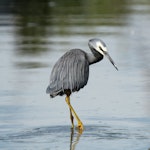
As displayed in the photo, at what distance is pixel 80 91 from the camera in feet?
39.4

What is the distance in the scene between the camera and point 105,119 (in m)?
9.99

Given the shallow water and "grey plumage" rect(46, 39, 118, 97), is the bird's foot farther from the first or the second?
"grey plumage" rect(46, 39, 118, 97)

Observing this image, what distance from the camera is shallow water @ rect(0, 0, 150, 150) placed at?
29.6ft

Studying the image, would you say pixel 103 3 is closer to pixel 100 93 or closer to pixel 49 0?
pixel 49 0

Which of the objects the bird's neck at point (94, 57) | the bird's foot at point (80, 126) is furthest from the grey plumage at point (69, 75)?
the bird's foot at point (80, 126)

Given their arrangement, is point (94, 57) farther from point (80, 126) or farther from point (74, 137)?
point (74, 137)

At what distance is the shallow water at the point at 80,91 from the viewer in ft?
29.6

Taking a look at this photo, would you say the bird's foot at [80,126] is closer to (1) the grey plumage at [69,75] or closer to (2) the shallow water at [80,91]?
(2) the shallow water at [80,91]

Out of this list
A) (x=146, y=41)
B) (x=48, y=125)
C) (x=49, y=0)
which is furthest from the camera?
(x=49, y=0)

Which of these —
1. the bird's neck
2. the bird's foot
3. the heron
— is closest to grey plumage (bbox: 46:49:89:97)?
the heron

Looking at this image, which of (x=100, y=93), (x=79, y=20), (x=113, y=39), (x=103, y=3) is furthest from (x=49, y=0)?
(x=100, y=93)

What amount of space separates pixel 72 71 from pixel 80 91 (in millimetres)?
2392

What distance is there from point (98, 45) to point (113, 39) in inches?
327

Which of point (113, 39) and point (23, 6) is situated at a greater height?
point (113, 39)
